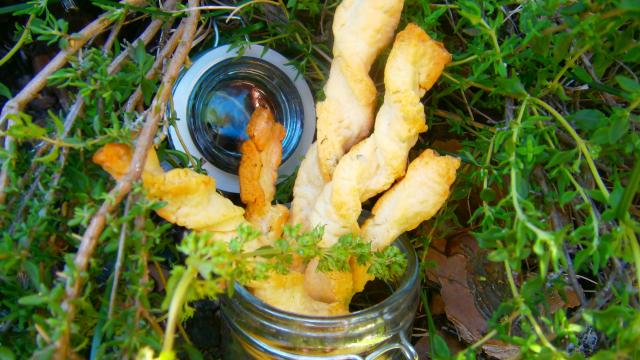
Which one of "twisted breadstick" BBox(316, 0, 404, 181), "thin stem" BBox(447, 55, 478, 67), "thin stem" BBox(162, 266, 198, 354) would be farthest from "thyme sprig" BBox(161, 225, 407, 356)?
"thin stem" BBox(447, 55, 478, 67)

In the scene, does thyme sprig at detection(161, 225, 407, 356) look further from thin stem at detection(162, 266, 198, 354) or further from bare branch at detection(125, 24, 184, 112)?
bare branch at detection(125, 24, 184, 112)

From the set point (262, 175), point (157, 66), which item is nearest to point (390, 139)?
point (262, 175)

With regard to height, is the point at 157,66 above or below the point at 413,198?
above

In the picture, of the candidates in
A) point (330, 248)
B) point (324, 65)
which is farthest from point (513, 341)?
point (324, 65)

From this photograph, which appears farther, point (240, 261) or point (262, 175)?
point (262, 175)

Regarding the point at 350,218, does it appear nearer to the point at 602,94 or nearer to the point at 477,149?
the point at 477,149

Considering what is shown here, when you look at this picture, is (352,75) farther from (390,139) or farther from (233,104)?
(233,104)

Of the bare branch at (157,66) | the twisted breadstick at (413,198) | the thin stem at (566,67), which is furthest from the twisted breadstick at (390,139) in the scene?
the bare branch at (157,66)
